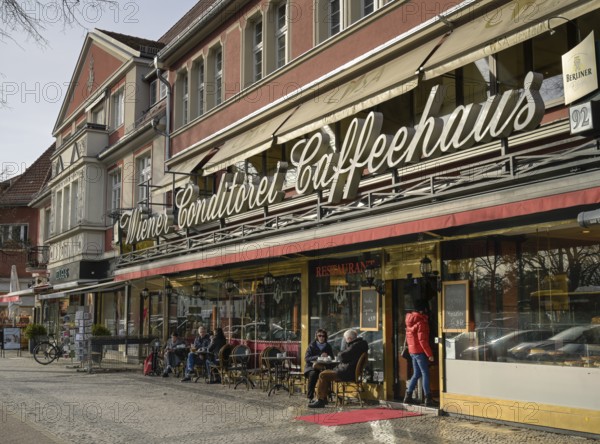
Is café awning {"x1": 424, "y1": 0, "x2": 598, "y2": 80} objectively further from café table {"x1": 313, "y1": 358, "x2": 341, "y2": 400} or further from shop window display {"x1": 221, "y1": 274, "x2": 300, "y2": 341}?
shop window display {"x1": 221, "y1": 274, "x2": 300, "y2": 341}

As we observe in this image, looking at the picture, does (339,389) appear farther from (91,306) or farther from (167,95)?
(91,306)

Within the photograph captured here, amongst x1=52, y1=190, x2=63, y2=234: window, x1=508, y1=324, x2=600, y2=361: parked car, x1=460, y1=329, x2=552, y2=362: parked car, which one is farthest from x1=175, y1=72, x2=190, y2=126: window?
x1=508, y1=324, x2=600, y2=361: parked car

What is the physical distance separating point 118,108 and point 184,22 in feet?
15.9

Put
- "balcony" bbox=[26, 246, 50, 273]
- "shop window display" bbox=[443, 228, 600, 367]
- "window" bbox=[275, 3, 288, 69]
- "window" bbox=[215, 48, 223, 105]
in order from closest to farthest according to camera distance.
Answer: "shop window display" bbox=[443, 228, 600, 367], "window" bbox=[275, 3, 288, 69], "window" bbox=[215, 48, 223, 105], "balcony" bbox=[26, 246, 50, 273]

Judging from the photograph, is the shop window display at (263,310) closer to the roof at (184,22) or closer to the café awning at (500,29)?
the café awning at (500,29)

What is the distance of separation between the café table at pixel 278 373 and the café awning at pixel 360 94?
15.2ft

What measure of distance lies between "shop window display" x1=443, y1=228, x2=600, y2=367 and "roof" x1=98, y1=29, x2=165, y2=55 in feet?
68.3

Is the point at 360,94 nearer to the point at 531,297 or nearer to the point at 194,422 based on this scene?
the point at 531,297

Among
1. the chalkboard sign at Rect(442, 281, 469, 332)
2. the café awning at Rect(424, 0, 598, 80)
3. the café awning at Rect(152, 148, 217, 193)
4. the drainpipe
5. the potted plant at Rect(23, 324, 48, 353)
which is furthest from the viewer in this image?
the potted plant at Rect(23, 324, 48, 353)

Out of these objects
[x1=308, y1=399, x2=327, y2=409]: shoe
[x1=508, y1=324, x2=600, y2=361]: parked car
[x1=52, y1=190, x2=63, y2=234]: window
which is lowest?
[x1=308, y1=399, x2=327, y2=409]: shoe

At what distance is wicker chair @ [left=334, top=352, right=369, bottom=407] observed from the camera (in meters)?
13.2

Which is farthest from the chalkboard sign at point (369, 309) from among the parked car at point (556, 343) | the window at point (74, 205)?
the window at point (74, 205)

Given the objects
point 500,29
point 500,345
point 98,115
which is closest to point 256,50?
point 500,29

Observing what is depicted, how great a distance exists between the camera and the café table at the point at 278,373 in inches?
597
